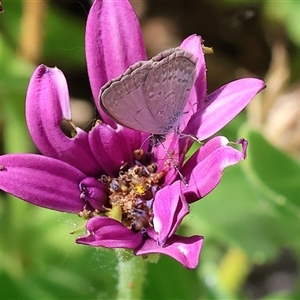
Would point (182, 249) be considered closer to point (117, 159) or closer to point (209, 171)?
point (209, 171)

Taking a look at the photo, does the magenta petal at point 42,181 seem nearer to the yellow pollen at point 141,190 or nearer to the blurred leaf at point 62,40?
the yellow pollen at point 141,190

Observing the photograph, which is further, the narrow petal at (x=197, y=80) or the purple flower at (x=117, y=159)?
the narrow petal at (x=197, y=80)

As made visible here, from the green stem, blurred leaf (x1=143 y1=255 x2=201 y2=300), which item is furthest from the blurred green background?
the green stem

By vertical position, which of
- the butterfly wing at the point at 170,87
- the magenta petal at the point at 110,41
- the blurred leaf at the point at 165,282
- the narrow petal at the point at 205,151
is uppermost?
the magenta petal at the point at 110,41

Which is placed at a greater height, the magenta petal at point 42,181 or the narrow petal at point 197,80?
the narrow petal at point 197,80

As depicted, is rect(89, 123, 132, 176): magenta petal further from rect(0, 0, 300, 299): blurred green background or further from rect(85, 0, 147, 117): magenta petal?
rect(0, 0, 300, 299): blurred green background

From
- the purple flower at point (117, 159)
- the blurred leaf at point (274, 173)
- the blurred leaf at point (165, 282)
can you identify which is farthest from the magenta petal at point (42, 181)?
the blurred leaf at point (165, 282)

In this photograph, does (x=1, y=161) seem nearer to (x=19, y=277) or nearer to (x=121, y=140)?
(x=121, y=140)
